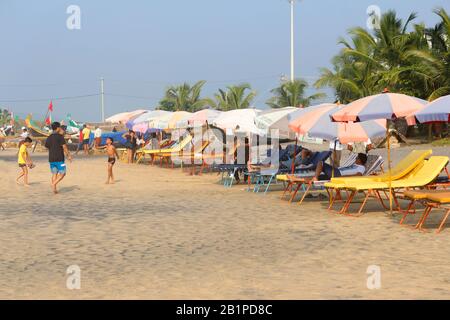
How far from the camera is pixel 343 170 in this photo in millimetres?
13312

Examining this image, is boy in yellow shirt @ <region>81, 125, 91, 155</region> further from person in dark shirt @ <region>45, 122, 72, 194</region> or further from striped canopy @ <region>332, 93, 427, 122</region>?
striped canopy @ <region>332, 93, 427, 122</region>

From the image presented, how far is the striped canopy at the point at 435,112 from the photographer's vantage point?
10141 millimetres

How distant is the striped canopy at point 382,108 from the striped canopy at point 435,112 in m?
0.32

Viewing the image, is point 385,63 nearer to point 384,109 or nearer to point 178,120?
point 178,120

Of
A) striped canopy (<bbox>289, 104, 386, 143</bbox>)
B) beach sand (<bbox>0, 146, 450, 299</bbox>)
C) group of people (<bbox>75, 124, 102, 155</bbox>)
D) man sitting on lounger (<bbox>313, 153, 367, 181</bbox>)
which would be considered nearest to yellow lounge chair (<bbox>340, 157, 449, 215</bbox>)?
beach sand (<bbox>0, 146, 450, 299</bbox>)

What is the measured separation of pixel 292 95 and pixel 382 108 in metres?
34.4

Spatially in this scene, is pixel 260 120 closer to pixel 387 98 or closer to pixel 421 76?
pixel 387 98

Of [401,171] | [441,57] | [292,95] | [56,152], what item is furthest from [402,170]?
[292,95]

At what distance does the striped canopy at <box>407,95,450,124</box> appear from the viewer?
1014cm

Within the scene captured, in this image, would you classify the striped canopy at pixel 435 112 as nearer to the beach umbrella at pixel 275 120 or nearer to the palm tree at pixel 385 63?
the beach umbrella at pixel 275 120

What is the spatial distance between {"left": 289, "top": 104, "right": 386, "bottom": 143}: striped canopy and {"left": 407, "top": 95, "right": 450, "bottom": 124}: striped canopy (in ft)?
8.28

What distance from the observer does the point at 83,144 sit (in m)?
35.2

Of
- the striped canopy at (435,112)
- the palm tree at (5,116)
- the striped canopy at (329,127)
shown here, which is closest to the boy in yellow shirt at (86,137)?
the striped canopy at (329,127)

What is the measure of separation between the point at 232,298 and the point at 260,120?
10.6 m
